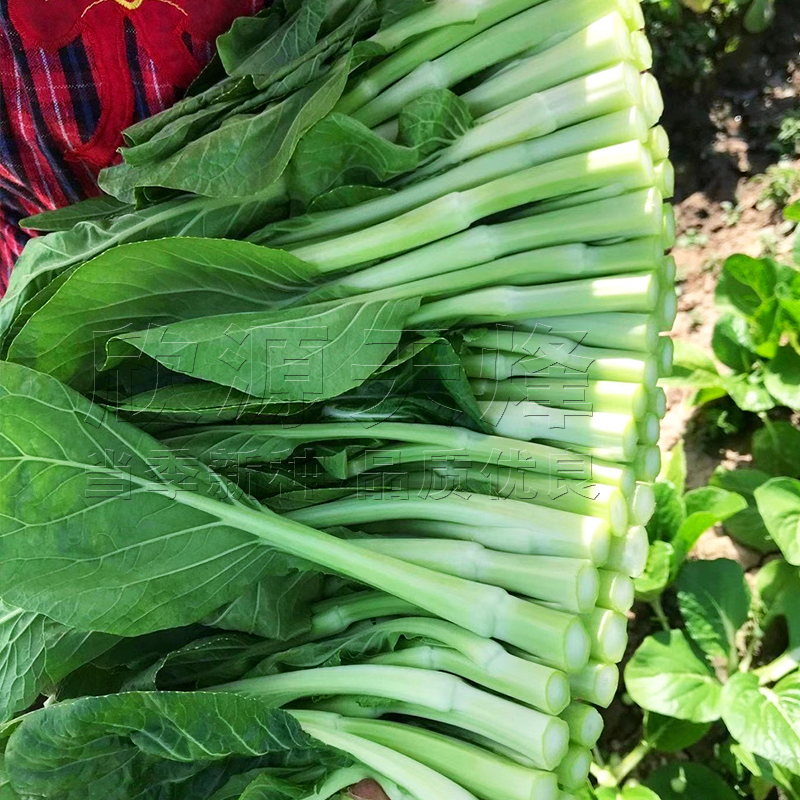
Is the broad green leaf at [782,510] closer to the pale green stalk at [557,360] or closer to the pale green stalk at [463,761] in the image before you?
the pale green stalk at [557,360]

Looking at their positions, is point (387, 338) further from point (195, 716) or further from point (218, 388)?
point (195, 716)

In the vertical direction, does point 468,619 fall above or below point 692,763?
above

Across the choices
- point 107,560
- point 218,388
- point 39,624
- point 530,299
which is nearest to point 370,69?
point 530,299

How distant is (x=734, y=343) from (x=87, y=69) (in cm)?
183

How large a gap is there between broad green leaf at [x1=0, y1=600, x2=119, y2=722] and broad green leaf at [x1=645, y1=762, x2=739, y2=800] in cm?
150

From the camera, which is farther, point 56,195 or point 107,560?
point 56,195

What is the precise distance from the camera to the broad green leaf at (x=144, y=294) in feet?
3.83

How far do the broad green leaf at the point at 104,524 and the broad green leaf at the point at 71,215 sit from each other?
1.23ft

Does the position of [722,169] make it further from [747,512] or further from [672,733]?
[672,733]

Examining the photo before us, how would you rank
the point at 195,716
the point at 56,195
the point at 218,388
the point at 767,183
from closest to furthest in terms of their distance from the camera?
1. the point at 195,716
2. the point at 218,388
3. the point at 56,195
4. the point at 767,183

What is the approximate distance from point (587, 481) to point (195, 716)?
0.70 metres

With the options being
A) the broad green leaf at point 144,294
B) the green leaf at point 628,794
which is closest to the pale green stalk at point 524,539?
the broad green leaf at point 144,294

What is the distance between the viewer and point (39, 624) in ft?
3.92

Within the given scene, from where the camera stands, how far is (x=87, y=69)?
4.26 ft
